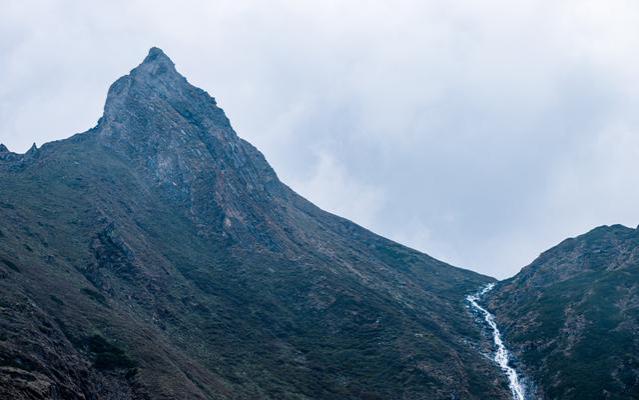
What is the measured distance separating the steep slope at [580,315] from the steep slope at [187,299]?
11.9 metres

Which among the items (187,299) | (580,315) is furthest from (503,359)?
(187,299)

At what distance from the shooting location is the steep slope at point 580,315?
100438 millimetres

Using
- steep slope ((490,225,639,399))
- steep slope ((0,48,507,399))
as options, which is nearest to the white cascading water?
steep slope ((490,225,639,399))

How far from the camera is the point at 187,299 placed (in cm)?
11862

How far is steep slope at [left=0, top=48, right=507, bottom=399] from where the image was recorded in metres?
69.7

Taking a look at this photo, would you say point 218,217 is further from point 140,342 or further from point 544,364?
point 544,364

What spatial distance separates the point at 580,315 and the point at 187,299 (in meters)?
91.9

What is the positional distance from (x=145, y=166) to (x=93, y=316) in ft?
381

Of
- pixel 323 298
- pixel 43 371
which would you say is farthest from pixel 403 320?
pixel 43 371

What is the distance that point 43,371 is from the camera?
5362 cm

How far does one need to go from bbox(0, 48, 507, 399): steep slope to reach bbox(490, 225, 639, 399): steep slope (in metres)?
11.9

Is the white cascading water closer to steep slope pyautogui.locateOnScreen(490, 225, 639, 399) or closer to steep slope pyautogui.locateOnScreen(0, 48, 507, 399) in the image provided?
steep slope pyautogui.locateOnScreen(490, 225, 639, 399)

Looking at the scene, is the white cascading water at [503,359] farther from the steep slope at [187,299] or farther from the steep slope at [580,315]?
the steep slope at [187,299]

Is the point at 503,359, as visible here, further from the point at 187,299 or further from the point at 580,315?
the point at 187,299
